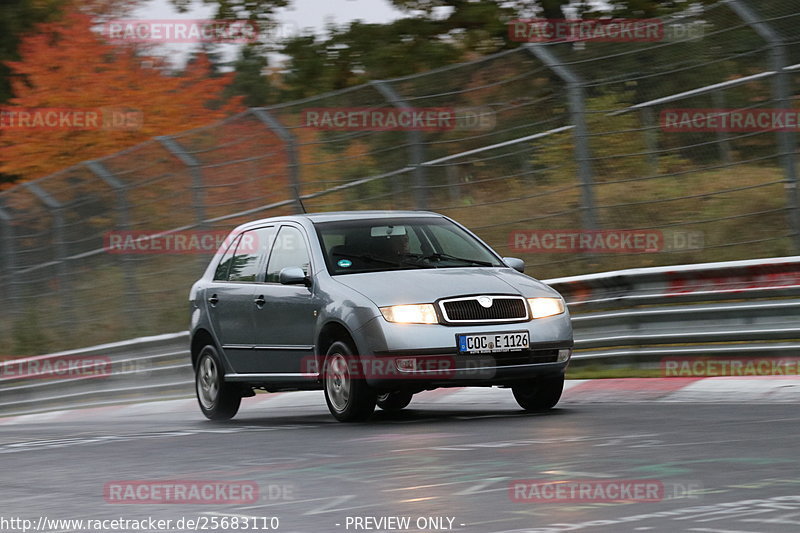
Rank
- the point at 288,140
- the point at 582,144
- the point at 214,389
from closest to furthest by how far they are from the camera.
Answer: the point at 214,389, the point at 582,144, the point at 288,140

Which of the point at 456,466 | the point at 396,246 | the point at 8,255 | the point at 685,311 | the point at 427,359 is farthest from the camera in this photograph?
the point at 8,255

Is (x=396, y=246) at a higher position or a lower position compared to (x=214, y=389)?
higher

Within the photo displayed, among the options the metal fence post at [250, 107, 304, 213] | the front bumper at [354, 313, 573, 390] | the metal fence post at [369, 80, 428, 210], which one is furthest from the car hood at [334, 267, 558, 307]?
the metal fence post at [250, 107, 304, 213]

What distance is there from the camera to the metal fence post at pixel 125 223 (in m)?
19.2

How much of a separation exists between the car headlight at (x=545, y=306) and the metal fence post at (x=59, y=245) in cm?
1153

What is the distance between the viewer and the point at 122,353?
18.9 meters

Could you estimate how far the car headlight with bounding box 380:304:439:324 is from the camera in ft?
33.6

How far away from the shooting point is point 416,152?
15.3m

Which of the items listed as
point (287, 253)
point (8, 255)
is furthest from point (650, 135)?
point (8, 255)

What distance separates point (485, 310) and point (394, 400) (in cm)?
211

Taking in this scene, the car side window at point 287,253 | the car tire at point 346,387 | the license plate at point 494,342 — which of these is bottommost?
the car tire at point 346,387

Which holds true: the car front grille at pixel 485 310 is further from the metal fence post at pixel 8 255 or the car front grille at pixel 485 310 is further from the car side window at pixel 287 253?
the metal fence post at pixel 8 255

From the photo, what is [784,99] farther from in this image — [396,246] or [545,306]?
[396,246]

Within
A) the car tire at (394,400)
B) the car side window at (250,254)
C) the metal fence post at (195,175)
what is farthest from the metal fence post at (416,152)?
the car tire at (394,400)
